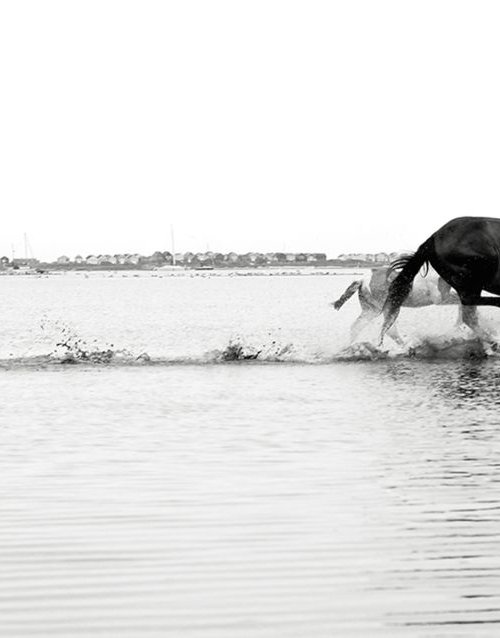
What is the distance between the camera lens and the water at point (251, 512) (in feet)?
15.6

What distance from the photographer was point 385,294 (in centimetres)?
2238

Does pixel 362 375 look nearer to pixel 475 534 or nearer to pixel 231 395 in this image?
pixel 231 395

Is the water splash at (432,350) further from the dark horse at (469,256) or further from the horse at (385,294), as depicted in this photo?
the horse at (385,294)

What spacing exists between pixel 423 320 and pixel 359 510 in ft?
59.9

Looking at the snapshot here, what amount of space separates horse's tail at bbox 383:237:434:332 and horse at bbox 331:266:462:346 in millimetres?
809

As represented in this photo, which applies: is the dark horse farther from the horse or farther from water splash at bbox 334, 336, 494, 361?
the horse

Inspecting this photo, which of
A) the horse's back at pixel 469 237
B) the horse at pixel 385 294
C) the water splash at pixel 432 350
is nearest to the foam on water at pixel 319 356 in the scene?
the water splash at pixel 432 350

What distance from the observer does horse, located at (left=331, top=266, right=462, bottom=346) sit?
21.8 metres

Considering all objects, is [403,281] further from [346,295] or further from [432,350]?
[346,295]

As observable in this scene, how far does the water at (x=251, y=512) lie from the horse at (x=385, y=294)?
6795mm

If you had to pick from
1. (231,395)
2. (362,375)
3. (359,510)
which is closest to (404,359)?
(362,375)

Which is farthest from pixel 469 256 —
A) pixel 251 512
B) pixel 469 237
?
pixel 251 512

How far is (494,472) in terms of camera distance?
8031 millimetres

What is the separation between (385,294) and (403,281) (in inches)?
84.0
